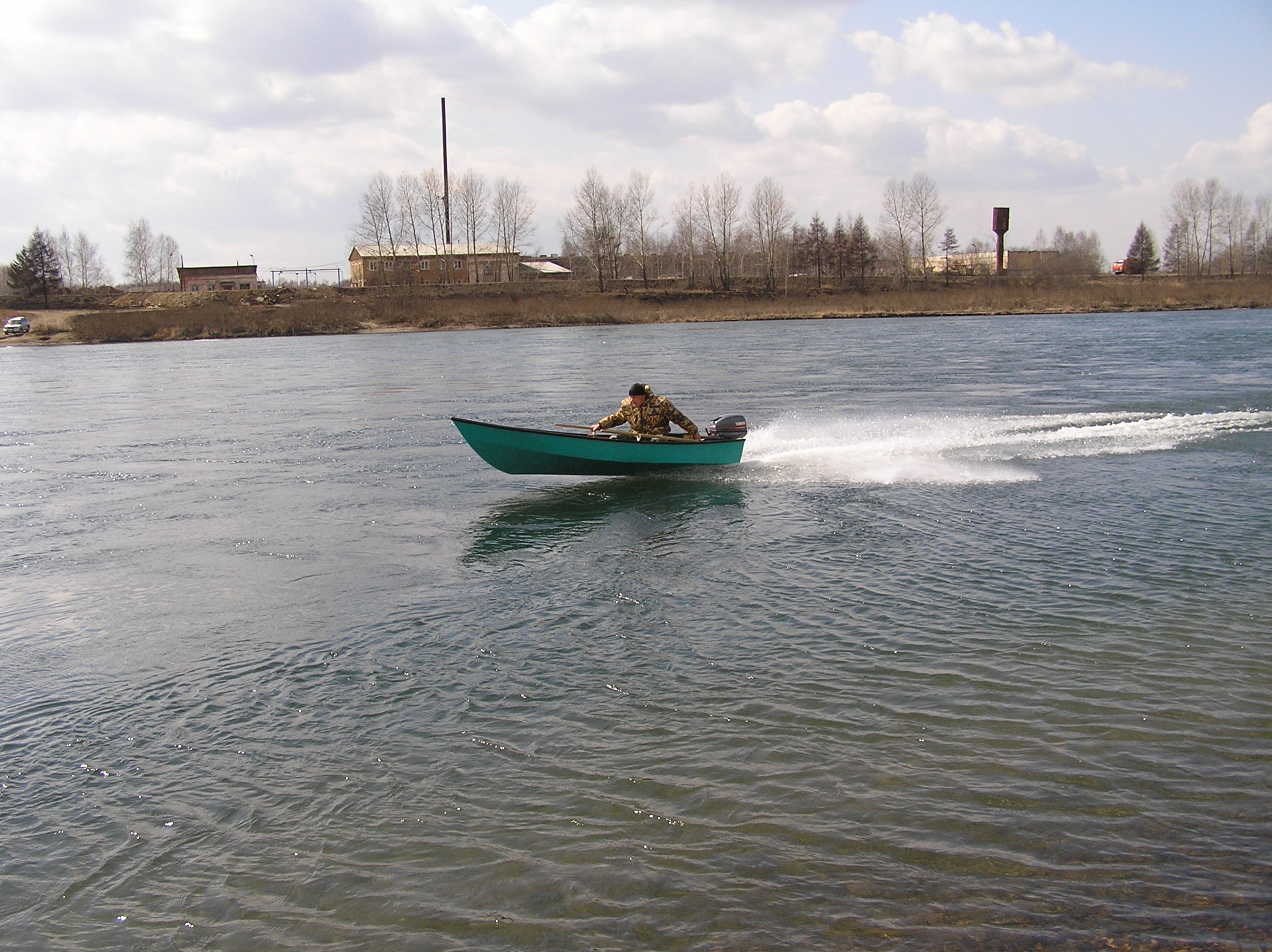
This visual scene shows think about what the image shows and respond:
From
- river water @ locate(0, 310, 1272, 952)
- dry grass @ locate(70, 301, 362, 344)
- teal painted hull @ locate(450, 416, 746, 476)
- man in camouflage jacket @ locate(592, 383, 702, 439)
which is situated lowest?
river water @ locate(0, 310, 1272, 952)

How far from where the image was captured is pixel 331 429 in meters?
24.9

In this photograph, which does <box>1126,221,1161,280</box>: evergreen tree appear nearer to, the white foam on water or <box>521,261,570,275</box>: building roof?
<box>521,261,570,275</box>: building roof

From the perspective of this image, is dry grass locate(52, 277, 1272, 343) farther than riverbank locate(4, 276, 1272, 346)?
Yes

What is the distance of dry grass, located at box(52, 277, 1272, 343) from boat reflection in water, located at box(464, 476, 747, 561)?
A: 57.6 metres

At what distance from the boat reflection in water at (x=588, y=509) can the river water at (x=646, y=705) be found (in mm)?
124

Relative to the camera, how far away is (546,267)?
4875 inches

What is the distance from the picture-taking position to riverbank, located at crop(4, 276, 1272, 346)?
70.4 meters

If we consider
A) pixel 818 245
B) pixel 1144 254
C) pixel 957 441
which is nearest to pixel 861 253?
pixel 818 245

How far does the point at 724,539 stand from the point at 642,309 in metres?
67.5

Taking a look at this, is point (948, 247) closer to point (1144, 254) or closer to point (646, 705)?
point (1144, 254)

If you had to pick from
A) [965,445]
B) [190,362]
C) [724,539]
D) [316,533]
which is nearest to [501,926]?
[724,539]

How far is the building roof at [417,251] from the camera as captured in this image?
11082cm

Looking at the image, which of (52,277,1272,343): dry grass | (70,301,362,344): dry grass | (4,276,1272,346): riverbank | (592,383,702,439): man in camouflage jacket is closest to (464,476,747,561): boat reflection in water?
(592,383,702,439): man in camouflage jacket

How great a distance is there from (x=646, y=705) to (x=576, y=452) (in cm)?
882
